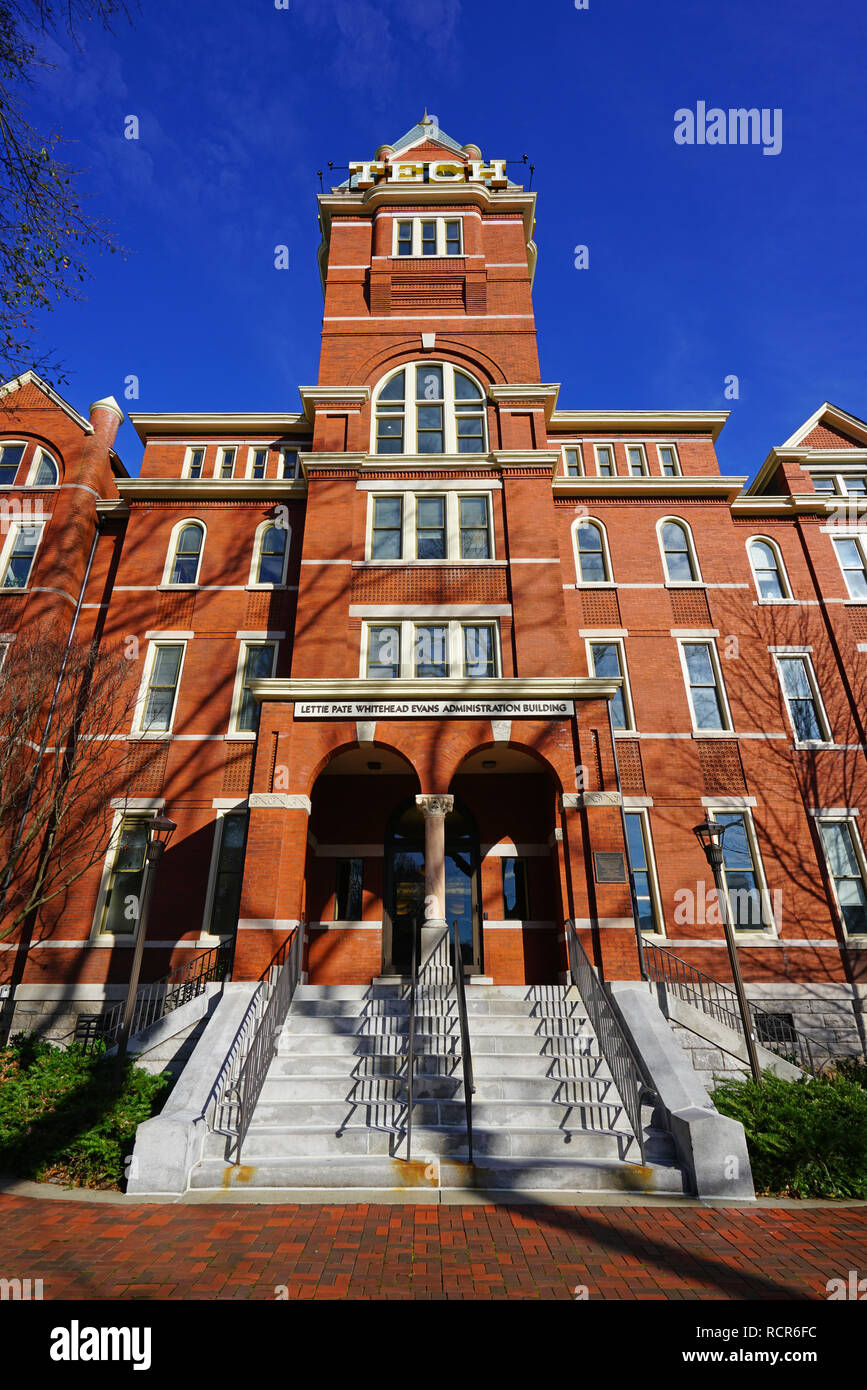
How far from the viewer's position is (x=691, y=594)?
1895cm

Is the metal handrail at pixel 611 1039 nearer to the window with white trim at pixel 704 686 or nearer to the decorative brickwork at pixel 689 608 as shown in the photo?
the window with white trim at pixel 704 686

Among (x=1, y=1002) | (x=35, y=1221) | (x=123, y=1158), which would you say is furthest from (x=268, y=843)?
(x=1, y=1002)

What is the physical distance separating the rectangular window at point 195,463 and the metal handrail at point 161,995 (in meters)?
13.7

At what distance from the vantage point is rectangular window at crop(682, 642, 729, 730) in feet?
58.2

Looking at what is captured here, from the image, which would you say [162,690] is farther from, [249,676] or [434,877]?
[434,877]

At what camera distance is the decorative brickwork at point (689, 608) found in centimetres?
1867

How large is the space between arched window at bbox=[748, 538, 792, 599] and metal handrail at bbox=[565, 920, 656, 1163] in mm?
12324

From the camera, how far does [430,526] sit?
17422 mm

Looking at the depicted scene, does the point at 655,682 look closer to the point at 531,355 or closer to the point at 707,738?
the point at 707,738

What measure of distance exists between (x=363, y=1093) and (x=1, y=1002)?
9.71m

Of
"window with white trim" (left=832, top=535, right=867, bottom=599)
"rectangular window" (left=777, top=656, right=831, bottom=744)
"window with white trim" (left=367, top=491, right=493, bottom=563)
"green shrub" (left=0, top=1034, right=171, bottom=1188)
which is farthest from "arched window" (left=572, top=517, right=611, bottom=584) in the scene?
"green shrub" (left=0, top=1034, right=171, bottom=1188)

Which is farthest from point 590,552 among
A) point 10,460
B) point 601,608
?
point 10,460

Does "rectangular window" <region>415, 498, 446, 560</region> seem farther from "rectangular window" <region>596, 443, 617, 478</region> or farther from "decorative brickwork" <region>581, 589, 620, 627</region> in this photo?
→ "rectangular window" <region>596, 443, 617, 478</region>

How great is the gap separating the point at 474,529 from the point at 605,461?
6.40 metres
